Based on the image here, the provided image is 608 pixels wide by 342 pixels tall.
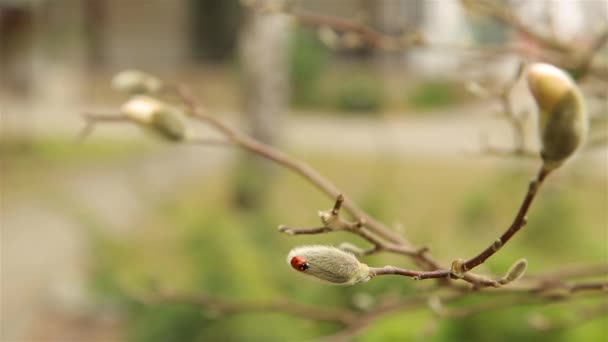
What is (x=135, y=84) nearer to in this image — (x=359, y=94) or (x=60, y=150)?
(x=60, y=150)

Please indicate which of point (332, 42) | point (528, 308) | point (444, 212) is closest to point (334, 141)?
point (444, 212)

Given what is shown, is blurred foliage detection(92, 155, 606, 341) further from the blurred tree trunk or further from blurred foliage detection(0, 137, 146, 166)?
blurred foliage detection(0, 137, 146, 166)

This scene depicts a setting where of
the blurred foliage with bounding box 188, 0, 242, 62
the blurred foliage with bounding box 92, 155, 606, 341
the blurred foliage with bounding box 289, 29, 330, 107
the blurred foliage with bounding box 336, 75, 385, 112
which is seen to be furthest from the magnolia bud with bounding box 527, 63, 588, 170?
the blurred foliage with bounding box 188, 0, 242, 62

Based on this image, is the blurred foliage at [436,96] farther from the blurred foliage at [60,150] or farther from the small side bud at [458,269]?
the small side bud at [458,269]

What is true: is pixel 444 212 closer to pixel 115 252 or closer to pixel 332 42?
pixel 115 252

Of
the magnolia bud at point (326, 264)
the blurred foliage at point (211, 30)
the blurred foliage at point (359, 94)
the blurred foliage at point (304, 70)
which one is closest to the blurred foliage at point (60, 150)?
the blurred foliage at point (359, 94)

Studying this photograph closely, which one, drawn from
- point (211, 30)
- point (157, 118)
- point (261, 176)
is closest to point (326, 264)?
point (157, 118)
